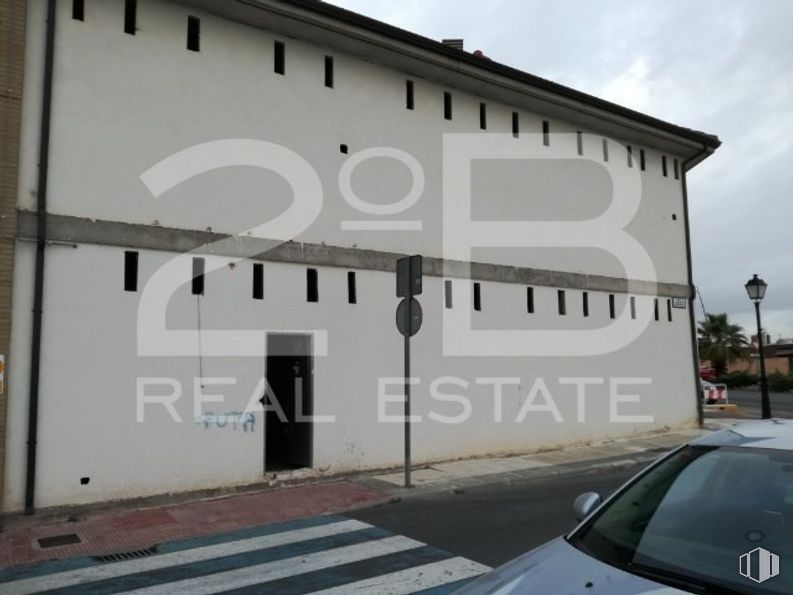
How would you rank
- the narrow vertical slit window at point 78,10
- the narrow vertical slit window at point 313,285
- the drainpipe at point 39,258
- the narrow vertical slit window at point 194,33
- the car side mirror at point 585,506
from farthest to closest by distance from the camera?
the narrow vertical slit window at point 313,285
the narrow vertical slit window at point 194,33
the narrow vertical slit window at point 78,10
the drainpipe at point 39,258
the car side mirror at point 585,506

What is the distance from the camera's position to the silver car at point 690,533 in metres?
2.67

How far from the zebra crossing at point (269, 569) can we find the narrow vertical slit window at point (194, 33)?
7190mm

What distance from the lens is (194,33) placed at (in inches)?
393

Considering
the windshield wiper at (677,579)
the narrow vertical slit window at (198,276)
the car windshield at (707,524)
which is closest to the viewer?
the windshield wiper at (677,579)

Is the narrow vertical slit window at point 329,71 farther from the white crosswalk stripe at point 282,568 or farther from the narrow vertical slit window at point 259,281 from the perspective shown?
the white crosswalk stripe at point 282,568

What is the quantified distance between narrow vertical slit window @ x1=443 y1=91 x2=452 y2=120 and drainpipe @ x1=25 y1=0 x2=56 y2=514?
696 cm

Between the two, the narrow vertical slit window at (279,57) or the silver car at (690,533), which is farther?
the narrow vertical slit window at (279,57)

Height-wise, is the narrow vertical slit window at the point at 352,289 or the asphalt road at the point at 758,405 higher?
the narrow vertical slit window at the point at 352,289

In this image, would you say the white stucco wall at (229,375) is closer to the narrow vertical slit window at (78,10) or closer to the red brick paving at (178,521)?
the red brick paving at (178,521)

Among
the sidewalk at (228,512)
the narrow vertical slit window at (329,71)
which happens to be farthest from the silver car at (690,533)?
the narrow vertical slit window at (329,71)

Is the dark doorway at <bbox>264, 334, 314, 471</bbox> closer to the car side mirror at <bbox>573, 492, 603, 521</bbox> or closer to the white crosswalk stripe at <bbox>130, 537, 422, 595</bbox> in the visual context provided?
the white crosswalk stripe at <bbox>130, 537, 422, 595</bbox>

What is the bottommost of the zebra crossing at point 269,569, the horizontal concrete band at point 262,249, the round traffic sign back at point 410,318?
the zebra crossing at point 269,569

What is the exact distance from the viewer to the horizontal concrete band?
8.53 meters
